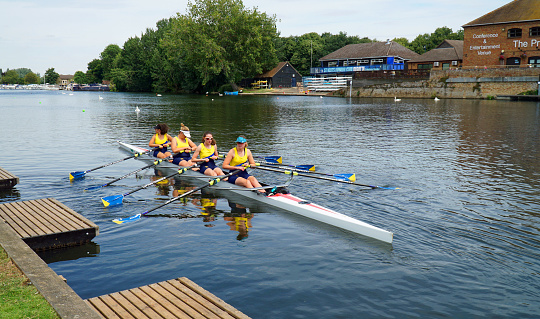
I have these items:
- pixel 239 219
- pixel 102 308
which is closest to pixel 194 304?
pixel 102 308

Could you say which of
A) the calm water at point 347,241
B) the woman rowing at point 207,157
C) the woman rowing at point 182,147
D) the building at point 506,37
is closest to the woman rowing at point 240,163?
the calm water at point 347,241

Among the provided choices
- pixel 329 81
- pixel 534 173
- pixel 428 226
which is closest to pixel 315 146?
pixel 534 173

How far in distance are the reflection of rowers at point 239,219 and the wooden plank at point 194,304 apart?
12.2 feet

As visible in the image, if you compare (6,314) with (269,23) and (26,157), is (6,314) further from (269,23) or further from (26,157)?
(269,23)

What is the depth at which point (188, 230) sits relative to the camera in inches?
419

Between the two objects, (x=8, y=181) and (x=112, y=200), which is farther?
(x=8, y=181)

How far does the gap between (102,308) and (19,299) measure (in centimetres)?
110

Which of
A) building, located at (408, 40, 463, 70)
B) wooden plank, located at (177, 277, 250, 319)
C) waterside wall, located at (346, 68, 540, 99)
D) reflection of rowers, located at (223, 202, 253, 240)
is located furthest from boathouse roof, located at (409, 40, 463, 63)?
wooden plank, located at (177, 277, 250, 319)

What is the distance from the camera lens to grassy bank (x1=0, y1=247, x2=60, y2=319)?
530 centimetres

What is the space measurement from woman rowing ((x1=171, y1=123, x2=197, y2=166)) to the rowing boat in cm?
98

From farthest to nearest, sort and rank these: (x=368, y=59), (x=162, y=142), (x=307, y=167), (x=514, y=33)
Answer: (x=368, y=59), (x=514, y=33), (x=162, y=142), (x=307, y=167)

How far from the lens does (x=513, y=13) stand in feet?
190

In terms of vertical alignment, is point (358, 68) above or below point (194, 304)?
above

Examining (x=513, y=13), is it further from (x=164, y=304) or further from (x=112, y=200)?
(x=164, y=304)
